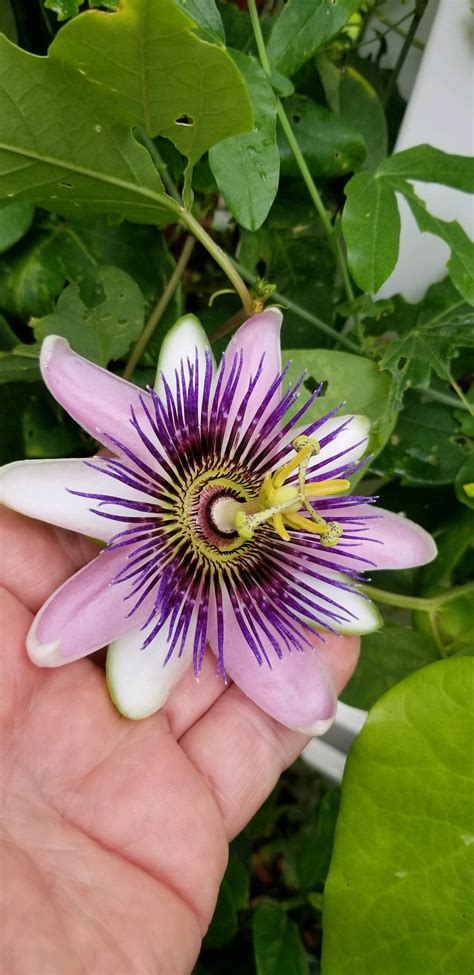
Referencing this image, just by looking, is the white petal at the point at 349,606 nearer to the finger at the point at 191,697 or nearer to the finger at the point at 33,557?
the finger at the point at 191,697

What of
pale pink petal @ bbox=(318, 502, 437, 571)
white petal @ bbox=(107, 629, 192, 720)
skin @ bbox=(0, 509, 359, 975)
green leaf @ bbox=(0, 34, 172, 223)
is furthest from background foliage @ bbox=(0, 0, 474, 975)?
white petal @ bbox=(107, 629, 192, 720)

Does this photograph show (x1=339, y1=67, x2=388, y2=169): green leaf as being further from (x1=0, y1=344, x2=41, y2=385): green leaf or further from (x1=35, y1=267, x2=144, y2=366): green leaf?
(x1=0, y1=344, x2=41, y2=385): green leaf

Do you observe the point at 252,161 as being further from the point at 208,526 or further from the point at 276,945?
the point at 276,945

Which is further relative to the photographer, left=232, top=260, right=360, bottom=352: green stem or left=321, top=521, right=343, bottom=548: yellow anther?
left=232, top=260, right=360, bottom=352: green stem

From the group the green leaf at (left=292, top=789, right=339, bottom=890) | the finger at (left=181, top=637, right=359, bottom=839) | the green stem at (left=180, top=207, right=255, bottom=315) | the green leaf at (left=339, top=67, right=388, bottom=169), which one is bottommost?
the green leaf at (left=292, top=789, right=339, bottom=890)

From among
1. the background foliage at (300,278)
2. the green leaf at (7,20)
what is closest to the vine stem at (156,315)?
the background foliage at (300,278)

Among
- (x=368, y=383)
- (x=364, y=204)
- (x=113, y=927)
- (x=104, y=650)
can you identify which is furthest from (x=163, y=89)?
(x=113, y=927)
